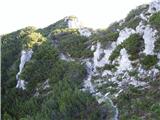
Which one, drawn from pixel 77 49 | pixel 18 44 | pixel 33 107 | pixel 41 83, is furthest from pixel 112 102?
pixel 18 44

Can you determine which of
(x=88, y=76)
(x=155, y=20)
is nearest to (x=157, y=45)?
(x=155, y=20)

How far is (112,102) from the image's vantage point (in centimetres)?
3359

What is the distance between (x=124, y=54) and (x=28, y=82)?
1445 centimetres

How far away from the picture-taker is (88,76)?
4306 centimetres

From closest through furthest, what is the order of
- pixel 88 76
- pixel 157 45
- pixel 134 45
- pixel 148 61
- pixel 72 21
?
1. pixel 148 61
2. pixel 157 45
3. pixel 134 45
4. pixel 88 76
5. pixel 72 21

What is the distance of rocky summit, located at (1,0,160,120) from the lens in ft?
108

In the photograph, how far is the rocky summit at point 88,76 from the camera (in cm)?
3300

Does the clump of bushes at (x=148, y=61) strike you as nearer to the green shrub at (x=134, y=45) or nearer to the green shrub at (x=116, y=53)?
the green shrub at (x=134, y=45)

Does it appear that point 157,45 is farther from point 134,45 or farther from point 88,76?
point 88,76

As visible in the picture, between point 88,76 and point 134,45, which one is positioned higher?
point 134,45

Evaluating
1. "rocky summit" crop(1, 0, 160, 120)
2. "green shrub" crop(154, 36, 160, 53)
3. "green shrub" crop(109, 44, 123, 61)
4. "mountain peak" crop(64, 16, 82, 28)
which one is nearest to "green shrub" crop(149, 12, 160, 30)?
"rocky summit" crop(1, 0, 160, 120)

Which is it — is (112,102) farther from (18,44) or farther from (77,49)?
(18,44)

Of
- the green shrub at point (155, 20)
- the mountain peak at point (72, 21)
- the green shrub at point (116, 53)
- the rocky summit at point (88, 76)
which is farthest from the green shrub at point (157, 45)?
the mountain peak at point (72, 21)

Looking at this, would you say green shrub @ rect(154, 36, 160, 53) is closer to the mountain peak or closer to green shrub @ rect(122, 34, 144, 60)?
green shrub @ rect(122, 34, 144, 60)
